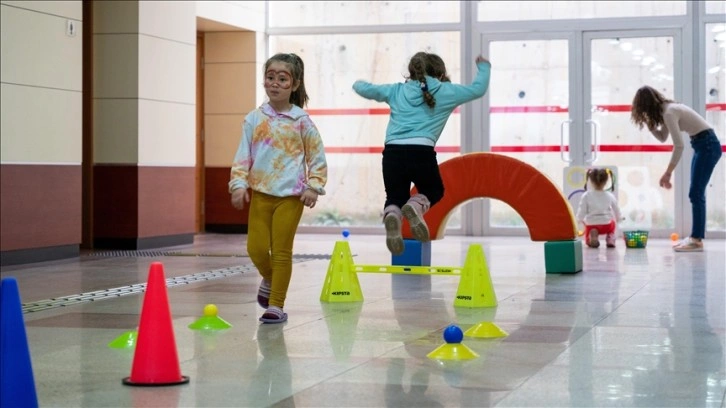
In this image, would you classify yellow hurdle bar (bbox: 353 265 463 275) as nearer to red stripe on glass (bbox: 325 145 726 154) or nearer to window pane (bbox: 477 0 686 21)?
red stripe on glass (bbox: 325 145 726 154)

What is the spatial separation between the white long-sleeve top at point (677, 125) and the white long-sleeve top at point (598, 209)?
1.58 metres

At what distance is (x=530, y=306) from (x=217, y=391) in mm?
3311

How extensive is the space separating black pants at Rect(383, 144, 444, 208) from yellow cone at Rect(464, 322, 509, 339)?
1942mm

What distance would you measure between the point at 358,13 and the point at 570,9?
3189 mm

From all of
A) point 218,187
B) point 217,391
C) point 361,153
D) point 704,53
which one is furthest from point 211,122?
point 217,391

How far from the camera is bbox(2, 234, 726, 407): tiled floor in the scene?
4.08 meters

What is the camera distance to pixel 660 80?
1576 cm

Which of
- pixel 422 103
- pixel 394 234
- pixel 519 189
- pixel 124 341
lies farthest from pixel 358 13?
pixel 124 341

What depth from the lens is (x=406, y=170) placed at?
7.45 m

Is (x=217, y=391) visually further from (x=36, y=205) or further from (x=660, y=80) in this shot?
(x=660, y=80)

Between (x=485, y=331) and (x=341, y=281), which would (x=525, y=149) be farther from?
(x=485, y=331)

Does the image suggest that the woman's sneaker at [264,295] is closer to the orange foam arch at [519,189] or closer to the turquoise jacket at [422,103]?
the turquoise jacket at [422,103]

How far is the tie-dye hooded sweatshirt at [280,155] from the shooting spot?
19.9 ft

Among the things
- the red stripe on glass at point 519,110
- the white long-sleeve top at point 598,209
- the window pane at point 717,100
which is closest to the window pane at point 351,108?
the red stripe on glass at point 519,110
